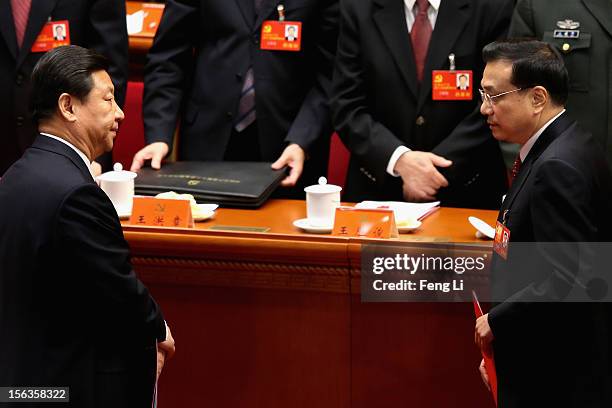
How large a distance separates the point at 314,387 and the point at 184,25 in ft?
5.20

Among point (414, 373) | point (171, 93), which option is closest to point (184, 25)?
point (171, 93)

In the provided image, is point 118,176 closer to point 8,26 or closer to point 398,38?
point 8,26

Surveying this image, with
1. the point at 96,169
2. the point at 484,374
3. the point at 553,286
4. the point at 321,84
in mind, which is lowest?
the point at 484,374

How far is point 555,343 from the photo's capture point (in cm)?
228

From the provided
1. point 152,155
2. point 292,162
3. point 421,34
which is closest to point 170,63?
point 152,155

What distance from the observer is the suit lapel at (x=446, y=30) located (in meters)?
3.44

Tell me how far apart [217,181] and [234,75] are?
62 centimetres

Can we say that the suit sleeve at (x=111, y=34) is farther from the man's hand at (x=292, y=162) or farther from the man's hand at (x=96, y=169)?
the man's hand at (x=292, y=162)

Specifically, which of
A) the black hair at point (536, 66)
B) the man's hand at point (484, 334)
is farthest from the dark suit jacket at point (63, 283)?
the black hair at point (536, 66)

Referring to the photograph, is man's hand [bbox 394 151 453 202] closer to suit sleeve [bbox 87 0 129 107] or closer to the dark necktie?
the dark necktie

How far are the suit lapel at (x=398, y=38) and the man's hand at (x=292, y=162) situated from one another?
442 mm

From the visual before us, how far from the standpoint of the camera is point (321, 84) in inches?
147

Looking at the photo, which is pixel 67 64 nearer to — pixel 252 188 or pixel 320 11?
pixel 252 188

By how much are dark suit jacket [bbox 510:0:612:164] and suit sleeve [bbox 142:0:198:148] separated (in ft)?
3.99
